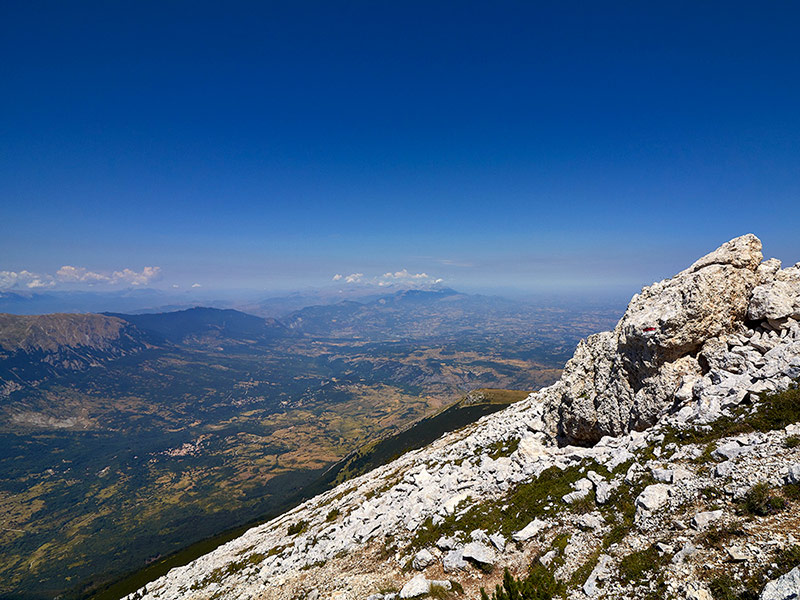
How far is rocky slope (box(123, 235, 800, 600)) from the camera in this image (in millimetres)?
11617

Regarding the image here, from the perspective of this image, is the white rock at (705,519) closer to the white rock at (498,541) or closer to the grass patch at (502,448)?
the white rock at (498,541)

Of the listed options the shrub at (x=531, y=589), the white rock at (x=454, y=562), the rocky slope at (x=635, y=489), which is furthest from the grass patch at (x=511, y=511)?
the shrub at (x=531, y=589)

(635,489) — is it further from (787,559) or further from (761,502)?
(787,559)

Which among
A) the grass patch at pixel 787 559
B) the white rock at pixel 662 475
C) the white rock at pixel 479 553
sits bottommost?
the white rock at pixel 479 553

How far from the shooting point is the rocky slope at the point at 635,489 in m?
11.6

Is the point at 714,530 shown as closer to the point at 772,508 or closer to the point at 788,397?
the point at 772,508

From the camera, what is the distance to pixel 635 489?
52.0 ft

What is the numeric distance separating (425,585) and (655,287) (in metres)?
30.1

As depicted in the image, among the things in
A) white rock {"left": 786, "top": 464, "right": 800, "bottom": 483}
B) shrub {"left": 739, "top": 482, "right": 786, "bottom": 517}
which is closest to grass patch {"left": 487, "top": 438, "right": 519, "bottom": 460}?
shrub {"left": 739, "top": 482, "right": 786, "bottom": 517}

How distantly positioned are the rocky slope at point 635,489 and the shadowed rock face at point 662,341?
119 mm

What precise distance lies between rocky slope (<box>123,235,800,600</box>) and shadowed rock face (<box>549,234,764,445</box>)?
0.12 m

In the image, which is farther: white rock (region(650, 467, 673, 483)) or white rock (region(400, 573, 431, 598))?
white rock (region(400, 573, 431, 598))

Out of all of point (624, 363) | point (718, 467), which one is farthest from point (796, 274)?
point (718, 467)

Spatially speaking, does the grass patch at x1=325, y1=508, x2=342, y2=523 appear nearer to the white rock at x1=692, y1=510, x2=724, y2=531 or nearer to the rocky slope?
the rocky slope
